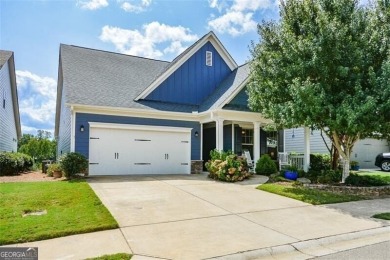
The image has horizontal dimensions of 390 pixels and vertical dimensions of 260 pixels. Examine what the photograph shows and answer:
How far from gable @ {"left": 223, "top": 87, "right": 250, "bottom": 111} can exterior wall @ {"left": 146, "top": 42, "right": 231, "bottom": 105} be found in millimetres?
2487

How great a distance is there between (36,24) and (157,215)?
10353 mm

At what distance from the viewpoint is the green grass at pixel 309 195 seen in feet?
26.9

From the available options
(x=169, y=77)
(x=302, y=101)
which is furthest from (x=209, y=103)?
(x=302, y=101)

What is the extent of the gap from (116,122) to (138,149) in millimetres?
1636

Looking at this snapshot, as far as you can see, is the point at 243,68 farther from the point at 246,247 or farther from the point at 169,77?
the point at 246,247

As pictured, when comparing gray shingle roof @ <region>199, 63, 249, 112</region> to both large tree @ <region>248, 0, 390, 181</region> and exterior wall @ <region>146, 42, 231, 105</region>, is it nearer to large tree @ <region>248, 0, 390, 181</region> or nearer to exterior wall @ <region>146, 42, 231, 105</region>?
exterior wall @ <region>146, 42, 231, 105</region>

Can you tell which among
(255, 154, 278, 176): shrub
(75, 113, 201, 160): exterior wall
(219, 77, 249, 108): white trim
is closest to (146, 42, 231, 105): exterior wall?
(75, 113, 201, 160): exterior wall

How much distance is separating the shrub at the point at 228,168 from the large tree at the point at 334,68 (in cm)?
242

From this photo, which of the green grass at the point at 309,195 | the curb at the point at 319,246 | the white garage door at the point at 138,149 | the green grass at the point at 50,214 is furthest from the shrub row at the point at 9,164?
the curb at the point at 319,246

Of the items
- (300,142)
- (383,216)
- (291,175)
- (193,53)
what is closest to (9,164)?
(193,53)

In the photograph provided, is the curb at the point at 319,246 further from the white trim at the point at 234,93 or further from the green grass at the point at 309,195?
the white trim at the point at 234,93

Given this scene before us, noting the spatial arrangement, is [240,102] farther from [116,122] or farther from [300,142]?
[300,142]

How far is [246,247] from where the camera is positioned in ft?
14.6

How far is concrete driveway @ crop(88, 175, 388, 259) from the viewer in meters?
4.41
